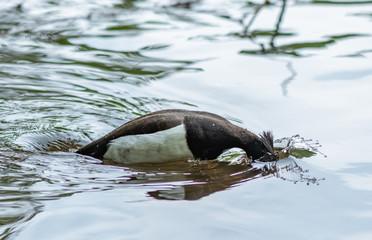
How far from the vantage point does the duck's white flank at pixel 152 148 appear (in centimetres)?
632

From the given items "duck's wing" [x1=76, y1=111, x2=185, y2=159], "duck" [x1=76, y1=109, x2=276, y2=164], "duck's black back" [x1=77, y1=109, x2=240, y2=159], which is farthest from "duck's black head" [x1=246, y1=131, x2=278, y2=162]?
"duck's wing" [x1=76, y1=111, x2=185, y2=159]

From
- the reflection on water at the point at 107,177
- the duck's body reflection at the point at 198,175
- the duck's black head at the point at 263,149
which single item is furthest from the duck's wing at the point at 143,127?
the duck's black head at the point at 263,149

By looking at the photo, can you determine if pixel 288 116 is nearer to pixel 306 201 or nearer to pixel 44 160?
pixel 306 201

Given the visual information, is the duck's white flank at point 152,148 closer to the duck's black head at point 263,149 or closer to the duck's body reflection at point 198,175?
the duck's body reflection at point 198,175

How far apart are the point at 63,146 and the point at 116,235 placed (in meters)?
2.34

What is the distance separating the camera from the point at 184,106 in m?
8.02

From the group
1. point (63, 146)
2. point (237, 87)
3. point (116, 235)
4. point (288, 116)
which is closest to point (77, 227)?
point (116, 235)

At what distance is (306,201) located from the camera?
5664mm

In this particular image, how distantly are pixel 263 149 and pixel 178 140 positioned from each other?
0.80 m

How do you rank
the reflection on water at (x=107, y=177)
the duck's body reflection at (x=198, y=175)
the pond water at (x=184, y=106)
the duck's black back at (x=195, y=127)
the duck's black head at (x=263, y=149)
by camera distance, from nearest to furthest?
1. the pond water at (x=184, y=106)
2. the reflection on water at (x=107, y=177)
3. the duck's body reflection at (x=198, y=175)
4. the duck's black back at (x=195, y=127)
5. the duck's black head at (x=263, y=149)

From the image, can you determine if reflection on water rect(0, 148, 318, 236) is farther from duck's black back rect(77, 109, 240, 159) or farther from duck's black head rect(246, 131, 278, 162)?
duck's black back rect(77, 109, 240, 159)

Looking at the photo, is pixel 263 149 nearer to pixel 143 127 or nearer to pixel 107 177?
pixel 143 127

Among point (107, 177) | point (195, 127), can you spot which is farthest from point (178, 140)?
point (107, 177)

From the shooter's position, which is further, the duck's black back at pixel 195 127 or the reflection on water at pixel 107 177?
the duck's black back at pixel 195 127
